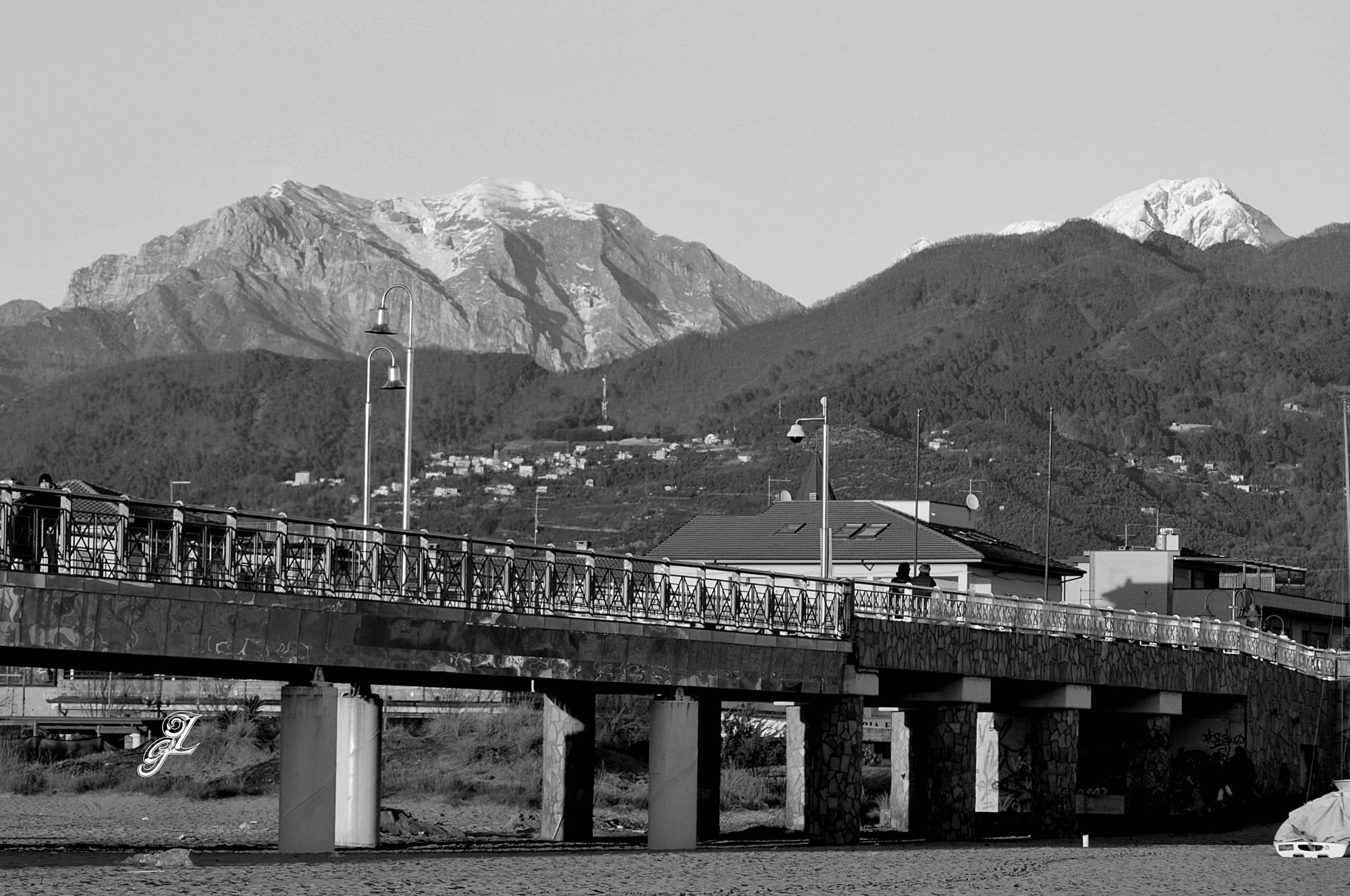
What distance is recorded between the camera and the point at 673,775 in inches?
1460

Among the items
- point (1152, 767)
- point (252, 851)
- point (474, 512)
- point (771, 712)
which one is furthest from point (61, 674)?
point (474, 512)

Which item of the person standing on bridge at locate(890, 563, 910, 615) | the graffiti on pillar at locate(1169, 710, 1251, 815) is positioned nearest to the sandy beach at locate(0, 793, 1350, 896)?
the person standing on bridge at locate(890, 563, 910, 615)

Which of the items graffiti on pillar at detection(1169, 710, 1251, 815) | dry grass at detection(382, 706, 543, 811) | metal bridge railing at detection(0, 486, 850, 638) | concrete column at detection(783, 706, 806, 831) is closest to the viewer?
metal bridge railing at detection(0, 486, 850, 638)

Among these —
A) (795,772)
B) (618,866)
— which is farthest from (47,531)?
(795,772)

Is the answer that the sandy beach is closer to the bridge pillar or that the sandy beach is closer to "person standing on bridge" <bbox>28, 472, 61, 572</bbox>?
"person standing on bridge" <bbox>28, 472, 61, 572</bbox>

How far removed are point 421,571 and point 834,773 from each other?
1193 centimetres

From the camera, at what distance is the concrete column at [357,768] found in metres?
34.2

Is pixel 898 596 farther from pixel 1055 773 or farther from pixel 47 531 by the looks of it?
pixel 47 531

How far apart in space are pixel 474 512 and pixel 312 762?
168066 mm

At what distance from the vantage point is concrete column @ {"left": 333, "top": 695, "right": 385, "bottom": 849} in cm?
3425

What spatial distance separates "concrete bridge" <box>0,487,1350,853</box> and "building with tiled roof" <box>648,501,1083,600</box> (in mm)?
9858

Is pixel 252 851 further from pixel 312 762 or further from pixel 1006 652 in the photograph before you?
pixel 1006 652

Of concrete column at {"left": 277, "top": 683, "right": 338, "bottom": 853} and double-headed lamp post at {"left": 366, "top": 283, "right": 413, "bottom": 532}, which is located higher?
double-headed lamp post at {"left": 366, "top": 283, "right": 413, "bottom": 532}

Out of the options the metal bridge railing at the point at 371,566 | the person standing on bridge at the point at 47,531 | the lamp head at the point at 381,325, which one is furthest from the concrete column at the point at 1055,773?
the person standing on bridge at the point at 47,531
